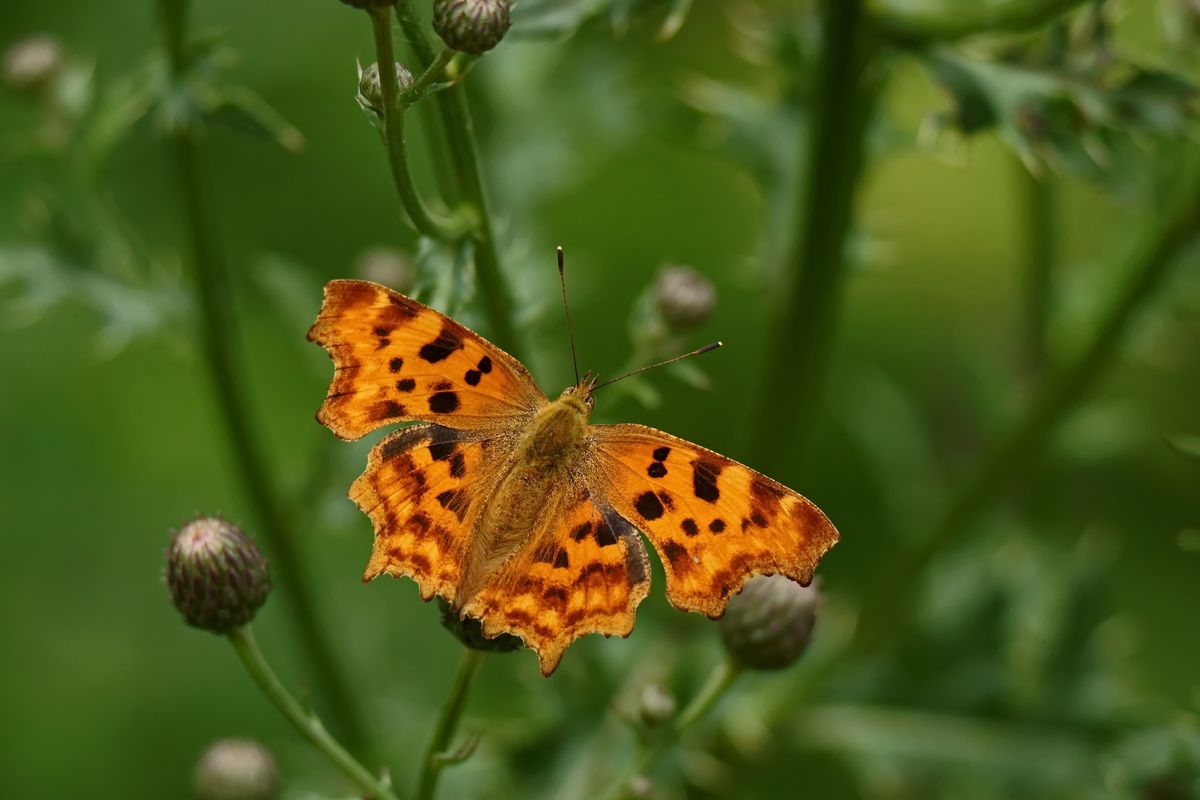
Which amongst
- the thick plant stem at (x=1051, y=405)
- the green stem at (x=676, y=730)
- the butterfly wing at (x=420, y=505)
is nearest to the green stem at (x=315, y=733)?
the butterfly wing at (x=420, y=505)

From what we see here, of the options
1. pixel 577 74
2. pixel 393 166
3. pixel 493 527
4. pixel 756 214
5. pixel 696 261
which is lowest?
pixel 493 527

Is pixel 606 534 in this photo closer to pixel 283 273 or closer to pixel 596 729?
pixel 596 729

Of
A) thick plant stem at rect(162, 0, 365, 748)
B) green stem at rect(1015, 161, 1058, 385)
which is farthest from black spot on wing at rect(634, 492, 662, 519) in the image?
green stem at rect(1015, 161, 1058, 385)

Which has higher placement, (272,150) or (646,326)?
(272,150)

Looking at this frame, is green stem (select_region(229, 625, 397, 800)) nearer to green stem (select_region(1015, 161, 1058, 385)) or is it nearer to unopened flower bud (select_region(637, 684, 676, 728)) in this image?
unopened flower bud (select_region(637, 684, 676, 728))

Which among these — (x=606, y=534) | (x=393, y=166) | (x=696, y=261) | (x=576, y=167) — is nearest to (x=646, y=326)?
(x=606, y=534)

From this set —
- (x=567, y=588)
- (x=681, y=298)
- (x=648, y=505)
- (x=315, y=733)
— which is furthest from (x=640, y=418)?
(x=315, y=733)

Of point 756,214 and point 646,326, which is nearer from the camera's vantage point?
point 646,326

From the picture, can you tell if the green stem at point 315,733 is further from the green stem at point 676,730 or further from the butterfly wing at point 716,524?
the butterfly wing at point 716,524
